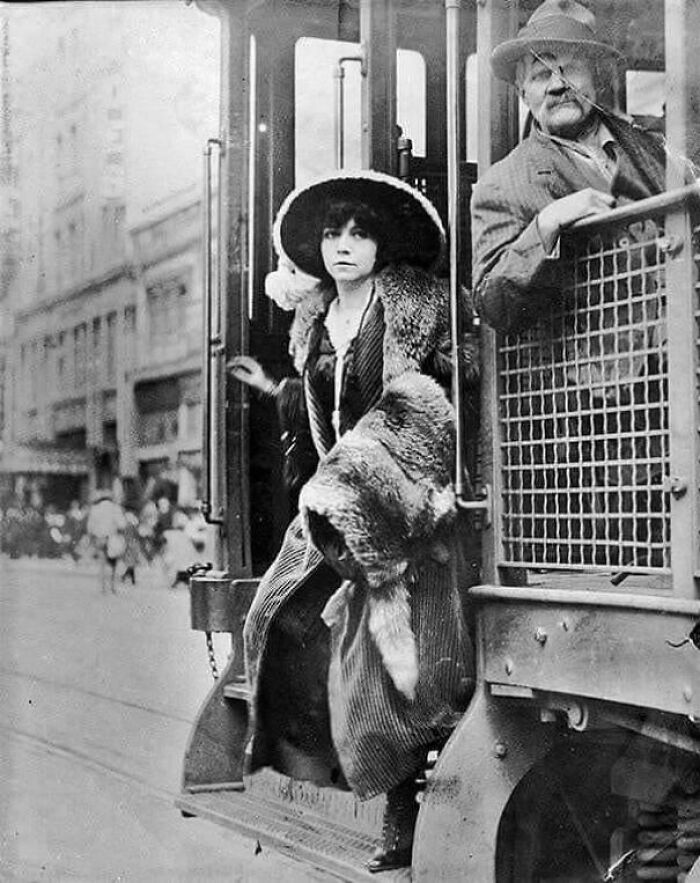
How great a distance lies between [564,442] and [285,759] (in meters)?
1.54

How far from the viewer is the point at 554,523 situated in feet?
10.6

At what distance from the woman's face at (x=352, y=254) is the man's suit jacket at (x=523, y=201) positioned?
0.63 m

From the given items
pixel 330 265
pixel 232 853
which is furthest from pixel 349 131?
pixel 232 853

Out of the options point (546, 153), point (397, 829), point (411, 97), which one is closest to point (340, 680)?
point (397, 829)

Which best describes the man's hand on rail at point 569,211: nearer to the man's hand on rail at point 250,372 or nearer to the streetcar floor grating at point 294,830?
the streetcar floor grating at point 294,830

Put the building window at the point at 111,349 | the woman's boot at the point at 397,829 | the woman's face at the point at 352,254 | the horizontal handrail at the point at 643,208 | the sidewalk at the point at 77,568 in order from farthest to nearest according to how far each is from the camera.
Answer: the sidewalk at the point at 77,568 → the building window at the point at 111,349 → the woman's face at the point at 352,254 → the woman's boot at the point at 397,829 → the horizontal handrail at the point at 643,208

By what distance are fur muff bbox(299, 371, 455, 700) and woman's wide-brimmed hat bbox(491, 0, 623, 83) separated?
2.86ft

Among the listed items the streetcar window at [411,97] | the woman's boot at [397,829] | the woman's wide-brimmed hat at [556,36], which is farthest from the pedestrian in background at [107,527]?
the woman's wide-brimmed hat at [556,36]

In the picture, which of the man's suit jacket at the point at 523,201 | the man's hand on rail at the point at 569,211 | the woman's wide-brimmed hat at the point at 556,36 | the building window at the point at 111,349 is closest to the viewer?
the man's hand on rail at the point at 569,211

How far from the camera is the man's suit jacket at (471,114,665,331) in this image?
10.3 ft

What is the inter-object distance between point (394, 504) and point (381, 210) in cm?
91

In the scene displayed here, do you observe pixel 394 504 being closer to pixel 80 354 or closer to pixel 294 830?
pixel 294 830

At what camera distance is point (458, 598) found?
3.50 m

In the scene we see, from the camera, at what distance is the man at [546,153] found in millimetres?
3232
